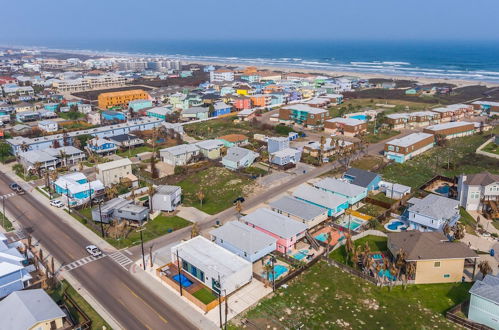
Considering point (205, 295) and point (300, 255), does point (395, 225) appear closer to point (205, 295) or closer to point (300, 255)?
point (300, 255)

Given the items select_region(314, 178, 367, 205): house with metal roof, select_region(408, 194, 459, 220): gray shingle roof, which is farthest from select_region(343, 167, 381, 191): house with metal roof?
select_region(408, 194, 459, 220): gray shingle roof

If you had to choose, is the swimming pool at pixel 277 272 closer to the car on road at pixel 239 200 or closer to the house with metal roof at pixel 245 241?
the house with metal roof at pixel 245 241

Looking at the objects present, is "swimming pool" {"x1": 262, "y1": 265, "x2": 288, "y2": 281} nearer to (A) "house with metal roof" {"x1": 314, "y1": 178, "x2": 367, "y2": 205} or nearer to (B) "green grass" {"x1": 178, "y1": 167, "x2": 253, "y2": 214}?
(B) "green grass" {"x1": 178, "y1": 167, "x2": 253, "y2": 214}

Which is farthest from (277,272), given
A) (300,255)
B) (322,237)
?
(322,237)

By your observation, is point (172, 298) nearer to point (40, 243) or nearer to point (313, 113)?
point (40, 243)

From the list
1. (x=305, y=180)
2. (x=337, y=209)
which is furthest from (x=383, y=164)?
(x=337, y=209)

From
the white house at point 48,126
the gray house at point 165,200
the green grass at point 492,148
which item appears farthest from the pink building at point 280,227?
the white house at point 48,126
